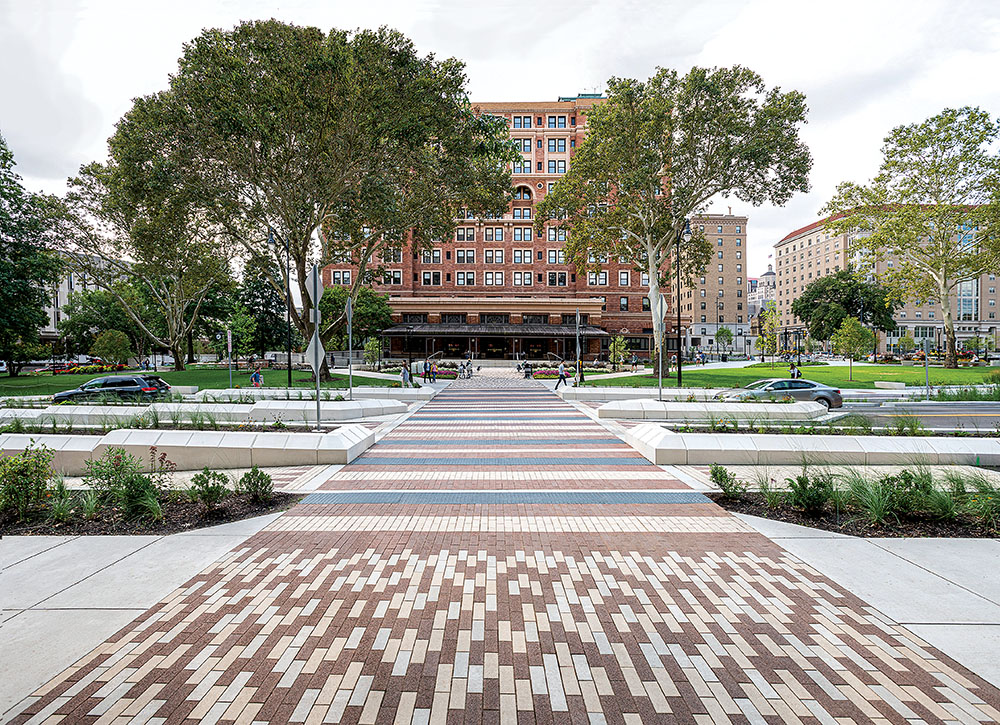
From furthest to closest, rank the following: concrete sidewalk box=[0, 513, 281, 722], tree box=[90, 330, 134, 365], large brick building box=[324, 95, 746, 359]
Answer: large brick building box=[324, 95, 746, 359]
tree box=[90, 330, 134, 365]
concrete sidewalk box=[0, 513, 281, 722]

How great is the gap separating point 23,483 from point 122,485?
1.20 meters

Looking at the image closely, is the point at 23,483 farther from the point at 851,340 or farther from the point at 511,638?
the point at 851,340

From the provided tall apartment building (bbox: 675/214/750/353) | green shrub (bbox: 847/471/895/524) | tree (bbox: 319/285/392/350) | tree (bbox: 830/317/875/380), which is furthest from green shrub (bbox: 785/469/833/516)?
tall apartment building (bbox: 675/214/750/353)

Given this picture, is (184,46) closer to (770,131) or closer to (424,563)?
(424,563)

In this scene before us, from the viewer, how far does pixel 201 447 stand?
10.2m

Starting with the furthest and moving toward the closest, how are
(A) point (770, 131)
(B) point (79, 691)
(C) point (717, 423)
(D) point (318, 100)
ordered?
(A) point (770, 131)
(D) point (318, 100)
(C) point (717, 423)
(B) point (79, 691)

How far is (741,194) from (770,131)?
410 centimetres

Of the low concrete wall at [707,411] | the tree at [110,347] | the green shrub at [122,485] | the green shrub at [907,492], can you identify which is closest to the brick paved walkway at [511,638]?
the green shrub at [122,485]

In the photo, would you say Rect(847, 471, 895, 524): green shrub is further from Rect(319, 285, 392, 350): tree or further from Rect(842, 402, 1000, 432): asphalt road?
Rect(319, 285, 392, 350): tree

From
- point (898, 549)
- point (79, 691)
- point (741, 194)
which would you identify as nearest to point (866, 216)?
point (741, 194)

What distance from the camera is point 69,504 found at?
22.8 feet

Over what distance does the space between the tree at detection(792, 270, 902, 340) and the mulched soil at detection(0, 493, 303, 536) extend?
3408 inches

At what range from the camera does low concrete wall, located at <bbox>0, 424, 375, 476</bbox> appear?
10164mm

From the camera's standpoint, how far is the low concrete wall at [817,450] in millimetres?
9852
